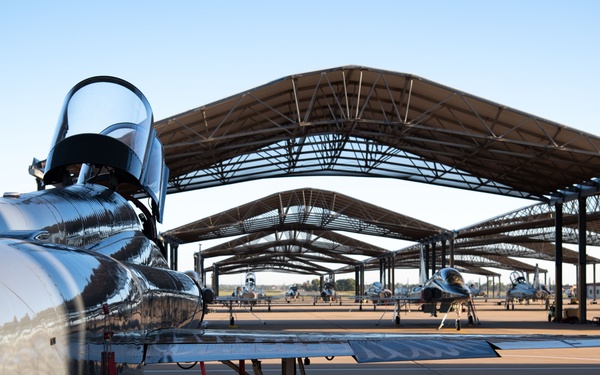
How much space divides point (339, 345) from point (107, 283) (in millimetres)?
1800

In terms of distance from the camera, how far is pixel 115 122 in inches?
317

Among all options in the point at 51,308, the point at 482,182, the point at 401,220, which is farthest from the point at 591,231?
the point at 51,308

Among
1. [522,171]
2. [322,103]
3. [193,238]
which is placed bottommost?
[193,238]

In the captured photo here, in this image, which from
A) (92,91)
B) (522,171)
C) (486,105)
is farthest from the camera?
(522,171)

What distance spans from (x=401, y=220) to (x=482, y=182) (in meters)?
14.6

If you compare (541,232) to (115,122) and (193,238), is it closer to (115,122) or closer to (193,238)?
(193,238)

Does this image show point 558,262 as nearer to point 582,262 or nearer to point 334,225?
point 582,262

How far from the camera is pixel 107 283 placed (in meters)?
4.28

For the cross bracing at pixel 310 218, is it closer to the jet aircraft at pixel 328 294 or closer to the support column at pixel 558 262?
the support column at pixel 558 262

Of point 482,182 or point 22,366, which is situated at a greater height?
point 482,182

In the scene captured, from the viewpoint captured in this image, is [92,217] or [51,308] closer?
[51,308]

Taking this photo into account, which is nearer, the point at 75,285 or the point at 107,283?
the point at 75,285

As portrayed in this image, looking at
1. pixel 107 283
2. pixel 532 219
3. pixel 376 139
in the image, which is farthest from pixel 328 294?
A: pixel 107 283

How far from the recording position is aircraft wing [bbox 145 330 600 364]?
475 cm
